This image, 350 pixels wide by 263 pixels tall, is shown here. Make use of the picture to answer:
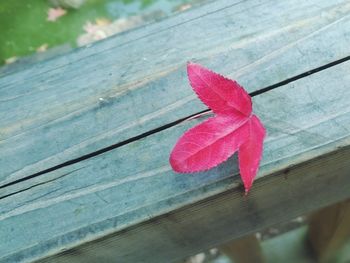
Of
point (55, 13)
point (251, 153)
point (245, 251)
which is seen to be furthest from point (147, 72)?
point (55, 13)

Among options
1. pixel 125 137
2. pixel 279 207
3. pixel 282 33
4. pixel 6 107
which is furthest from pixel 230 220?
Answer: pixel 6 107

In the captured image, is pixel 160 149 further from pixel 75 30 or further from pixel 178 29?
pixel 75 30

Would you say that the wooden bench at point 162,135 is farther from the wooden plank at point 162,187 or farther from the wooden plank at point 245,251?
the wooden plank at point 245,251

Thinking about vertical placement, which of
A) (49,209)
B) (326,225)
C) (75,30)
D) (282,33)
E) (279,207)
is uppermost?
(75,30)

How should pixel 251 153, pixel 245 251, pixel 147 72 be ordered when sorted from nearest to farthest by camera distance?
1. pixel 251 153
2. pixel 147 72
3. pixel 245 251

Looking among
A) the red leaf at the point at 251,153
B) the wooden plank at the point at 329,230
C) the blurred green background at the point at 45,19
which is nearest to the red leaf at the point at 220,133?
the red leaf at the point at 251,153

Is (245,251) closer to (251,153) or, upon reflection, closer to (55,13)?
(251,153)

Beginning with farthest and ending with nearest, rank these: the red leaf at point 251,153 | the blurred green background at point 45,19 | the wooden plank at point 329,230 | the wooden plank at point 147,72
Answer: the blurred green background at point 45,19 → the wooden plank at point 329,230 → the wooden plank at point 147,72 → the red leaf at point 251,153

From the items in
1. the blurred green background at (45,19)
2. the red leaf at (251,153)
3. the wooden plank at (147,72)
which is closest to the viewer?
the red leaf at (251,153)
